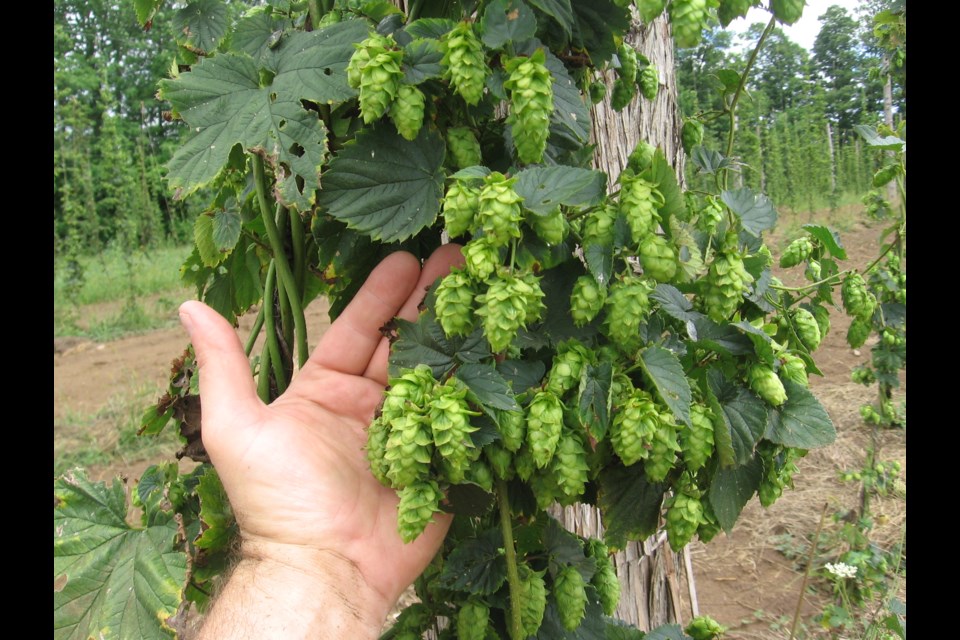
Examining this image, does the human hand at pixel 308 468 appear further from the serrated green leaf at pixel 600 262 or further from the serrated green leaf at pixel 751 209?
the serrated green leaf at pixel 751 209

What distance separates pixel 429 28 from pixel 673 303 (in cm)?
57

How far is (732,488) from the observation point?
1162mm

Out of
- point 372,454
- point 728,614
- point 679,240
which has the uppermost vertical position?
point 679,240

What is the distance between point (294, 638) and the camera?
47.2 inches

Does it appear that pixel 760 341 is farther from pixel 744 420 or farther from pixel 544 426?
pixel 544 426

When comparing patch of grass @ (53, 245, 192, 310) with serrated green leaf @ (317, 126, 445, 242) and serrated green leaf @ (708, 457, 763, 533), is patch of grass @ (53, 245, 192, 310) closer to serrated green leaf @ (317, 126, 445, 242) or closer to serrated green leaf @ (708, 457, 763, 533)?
serrated green leaf @ (317, 126, 445, 242)

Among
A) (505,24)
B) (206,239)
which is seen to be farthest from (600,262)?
(206,239)

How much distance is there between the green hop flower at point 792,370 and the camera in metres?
1.20

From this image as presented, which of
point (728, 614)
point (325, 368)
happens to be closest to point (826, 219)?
point (728, 614)

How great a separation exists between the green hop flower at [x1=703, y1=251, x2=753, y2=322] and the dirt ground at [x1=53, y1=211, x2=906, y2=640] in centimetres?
156

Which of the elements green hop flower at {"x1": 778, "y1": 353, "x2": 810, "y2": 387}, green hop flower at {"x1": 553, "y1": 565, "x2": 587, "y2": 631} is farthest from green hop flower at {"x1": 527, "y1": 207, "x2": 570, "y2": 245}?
green hop flower at {"x1": 553, "y1": 565, "x2": 587, "y2": 631}

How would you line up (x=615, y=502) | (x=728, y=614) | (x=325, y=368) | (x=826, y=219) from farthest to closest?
(x=826, y=219) → (x=728, y=614) → (x=325, y=368) → (x=615, y=502)
